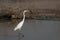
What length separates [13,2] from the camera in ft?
2.32

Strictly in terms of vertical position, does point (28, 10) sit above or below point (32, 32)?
above

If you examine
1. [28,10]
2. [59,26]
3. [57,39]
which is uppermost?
[28,10]

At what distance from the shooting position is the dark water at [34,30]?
74 cm

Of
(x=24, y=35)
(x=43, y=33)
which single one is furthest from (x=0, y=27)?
(x=43, y=33)

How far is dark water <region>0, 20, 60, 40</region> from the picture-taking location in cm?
74

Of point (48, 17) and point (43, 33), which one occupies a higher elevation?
point (48, 17)

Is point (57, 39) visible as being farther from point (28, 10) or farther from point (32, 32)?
point (28, 10)

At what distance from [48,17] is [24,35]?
0.23 m

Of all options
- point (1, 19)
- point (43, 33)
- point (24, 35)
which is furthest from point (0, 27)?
point (43, 33)

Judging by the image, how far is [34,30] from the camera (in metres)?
0.75

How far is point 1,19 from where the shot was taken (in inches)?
28.9

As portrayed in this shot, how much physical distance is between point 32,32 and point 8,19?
0.21 m

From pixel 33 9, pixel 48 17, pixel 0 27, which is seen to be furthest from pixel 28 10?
pixel 0 27

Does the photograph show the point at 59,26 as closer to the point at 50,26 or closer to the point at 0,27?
the point at 50,26
